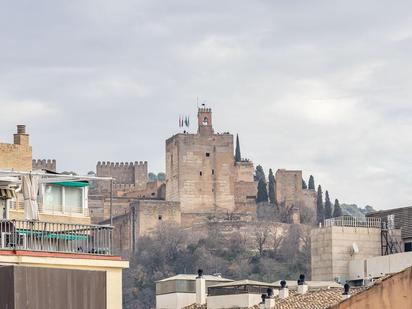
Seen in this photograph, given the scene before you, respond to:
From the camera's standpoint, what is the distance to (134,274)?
178 metres

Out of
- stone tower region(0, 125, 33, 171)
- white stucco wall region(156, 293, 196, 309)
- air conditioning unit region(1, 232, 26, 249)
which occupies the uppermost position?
stone tower region(0, 125, 33, 171)

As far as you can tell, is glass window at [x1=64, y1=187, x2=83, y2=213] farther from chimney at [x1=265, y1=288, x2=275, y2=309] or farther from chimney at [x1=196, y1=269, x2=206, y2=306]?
chimney at [x1=196, y1=269, x2=206, y2=306]

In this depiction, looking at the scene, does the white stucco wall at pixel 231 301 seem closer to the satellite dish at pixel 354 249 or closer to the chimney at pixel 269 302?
the chimney at pixel 269 302

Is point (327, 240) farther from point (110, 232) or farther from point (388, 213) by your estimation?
point (110, 232)

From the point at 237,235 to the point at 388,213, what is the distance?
118 meters

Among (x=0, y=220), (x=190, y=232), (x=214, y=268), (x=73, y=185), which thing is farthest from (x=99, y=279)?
(x=190, y=232)

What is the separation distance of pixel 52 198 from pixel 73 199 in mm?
644

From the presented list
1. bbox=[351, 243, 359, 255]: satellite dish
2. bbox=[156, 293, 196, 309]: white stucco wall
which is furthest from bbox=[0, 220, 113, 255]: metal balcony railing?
bbox=[351, 243, 359, 255]: satellite dish

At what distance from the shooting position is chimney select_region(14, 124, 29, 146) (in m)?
51.4

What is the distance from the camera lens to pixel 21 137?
51.8 m

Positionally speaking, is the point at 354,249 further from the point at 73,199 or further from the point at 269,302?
the point at 73,199

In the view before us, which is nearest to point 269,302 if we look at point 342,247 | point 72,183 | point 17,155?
point 17,155

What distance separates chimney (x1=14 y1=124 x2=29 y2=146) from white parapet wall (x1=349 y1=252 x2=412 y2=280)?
14.0m

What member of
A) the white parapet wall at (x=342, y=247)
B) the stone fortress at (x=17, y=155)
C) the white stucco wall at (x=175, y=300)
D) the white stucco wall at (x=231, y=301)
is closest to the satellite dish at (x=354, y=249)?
the white parapet wall at (x=342, y=247)
